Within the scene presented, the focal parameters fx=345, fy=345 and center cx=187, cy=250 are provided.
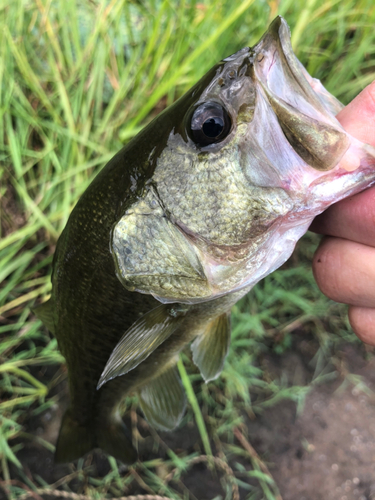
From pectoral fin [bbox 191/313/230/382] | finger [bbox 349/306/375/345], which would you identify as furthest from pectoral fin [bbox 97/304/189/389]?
finger [bbox 349/306/375/345]

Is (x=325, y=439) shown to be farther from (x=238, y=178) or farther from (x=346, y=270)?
(x=238, y=178)

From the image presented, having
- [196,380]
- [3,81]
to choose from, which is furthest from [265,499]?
[3,81]

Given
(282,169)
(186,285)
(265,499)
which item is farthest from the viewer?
(265,499)

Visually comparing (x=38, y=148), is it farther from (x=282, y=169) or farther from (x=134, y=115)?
(x=282, y=169)

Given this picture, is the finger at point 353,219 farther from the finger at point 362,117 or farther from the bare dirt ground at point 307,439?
the bare dirt ground at point 307,439

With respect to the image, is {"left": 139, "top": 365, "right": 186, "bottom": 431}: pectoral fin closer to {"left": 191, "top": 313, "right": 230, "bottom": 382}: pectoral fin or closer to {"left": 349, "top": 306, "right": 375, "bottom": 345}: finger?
{"left": 191, "top": 313, "right": 230, "bottom": 382}: pectoral fin

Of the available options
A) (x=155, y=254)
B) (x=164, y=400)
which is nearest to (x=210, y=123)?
(x=155, y=254)

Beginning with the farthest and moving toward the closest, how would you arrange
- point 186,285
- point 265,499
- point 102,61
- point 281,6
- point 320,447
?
point 320,447
point 265,499
point 102,61
point 281,6
point 186,285
